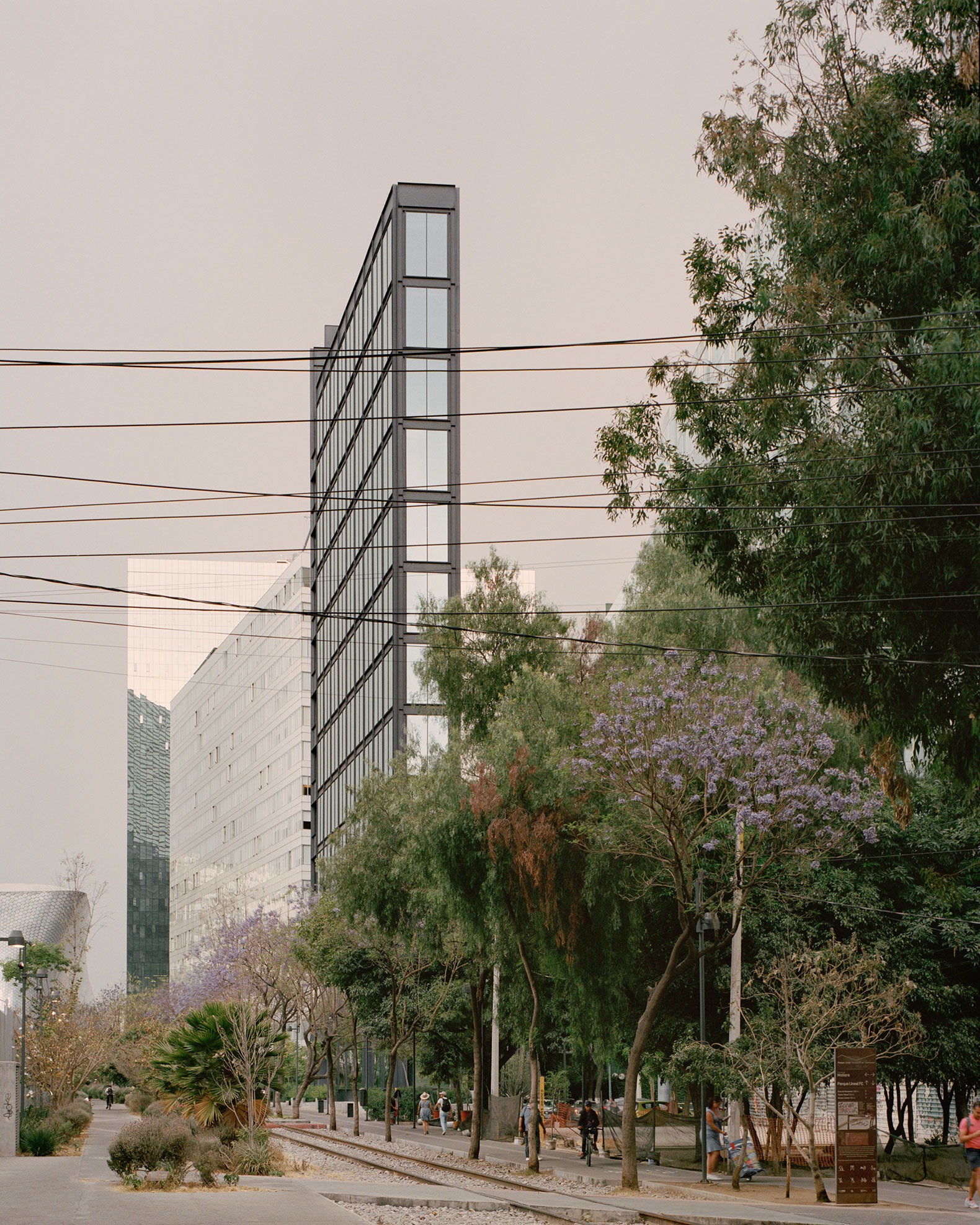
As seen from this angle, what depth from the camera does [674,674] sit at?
25.1 m

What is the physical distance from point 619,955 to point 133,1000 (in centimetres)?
8470

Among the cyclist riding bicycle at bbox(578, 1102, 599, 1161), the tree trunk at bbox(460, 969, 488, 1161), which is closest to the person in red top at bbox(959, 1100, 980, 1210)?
the cyclist riding bicycle at bbox(578, 1102, 599, 1161)

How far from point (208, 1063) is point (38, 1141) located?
6162mm

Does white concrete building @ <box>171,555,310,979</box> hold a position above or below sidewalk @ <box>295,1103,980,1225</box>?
above

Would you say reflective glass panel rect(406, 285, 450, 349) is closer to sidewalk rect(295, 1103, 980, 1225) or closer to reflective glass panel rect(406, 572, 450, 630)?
reflective glass panel rect(406, 572, 450, 630)

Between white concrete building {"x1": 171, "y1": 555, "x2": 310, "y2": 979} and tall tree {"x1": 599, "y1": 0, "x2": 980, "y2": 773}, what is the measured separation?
65.4 m

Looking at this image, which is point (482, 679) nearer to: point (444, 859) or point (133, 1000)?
point (444, 859)

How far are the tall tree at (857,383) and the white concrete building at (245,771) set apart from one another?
65434 mm

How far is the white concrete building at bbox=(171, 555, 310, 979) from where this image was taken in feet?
367

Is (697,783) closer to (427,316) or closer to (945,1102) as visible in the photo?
(945,1102)

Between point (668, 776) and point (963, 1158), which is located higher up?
point (668, 776)

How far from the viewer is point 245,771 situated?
13225 cm

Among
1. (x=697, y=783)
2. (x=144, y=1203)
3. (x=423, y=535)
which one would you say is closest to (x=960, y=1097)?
(x=697, y=783)

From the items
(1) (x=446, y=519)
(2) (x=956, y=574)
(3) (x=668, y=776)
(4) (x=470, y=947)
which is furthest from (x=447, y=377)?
(2) (x=956, y=574)
